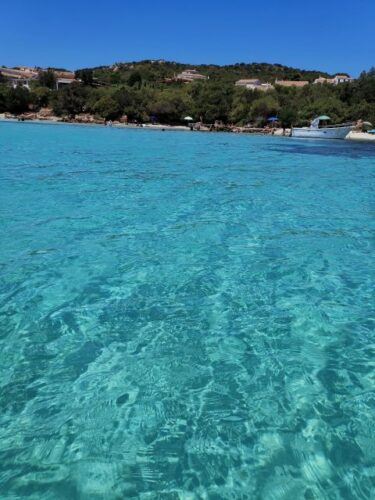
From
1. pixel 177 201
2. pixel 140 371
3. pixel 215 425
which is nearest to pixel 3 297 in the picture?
pixel 140 371

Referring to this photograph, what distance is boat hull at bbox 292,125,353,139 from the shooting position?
51787mm

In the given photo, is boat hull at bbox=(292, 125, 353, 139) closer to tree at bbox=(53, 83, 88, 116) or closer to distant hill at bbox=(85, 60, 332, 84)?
tree at bbox=(53, 83, 88, 116)

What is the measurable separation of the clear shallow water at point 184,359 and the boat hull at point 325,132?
4716 centimetres

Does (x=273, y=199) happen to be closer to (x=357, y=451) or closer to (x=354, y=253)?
(x=354, y=253)

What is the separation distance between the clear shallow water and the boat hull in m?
47.2

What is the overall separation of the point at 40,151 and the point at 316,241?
1936cm

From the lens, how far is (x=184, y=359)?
13.0 feet

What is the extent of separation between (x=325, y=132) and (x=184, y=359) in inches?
2129

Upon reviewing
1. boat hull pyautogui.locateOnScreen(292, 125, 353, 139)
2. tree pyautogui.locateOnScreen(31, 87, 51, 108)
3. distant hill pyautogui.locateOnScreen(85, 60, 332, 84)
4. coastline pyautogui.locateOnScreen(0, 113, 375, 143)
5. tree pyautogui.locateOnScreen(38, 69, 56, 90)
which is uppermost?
distant hill pyautogui.locateOnScreen(85, 60, 332, 84)

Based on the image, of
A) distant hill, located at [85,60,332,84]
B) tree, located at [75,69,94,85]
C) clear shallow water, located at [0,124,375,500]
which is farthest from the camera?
distant hill, located at [85,60,332,84]

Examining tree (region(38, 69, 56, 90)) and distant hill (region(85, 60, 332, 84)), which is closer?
tree (region(38, 69, 56, 90))

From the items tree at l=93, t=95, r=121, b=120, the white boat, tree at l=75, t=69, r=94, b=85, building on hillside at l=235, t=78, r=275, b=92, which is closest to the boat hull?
the white boat

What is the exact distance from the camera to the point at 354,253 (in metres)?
7.33

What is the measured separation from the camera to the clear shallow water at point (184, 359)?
2764 millimetres
